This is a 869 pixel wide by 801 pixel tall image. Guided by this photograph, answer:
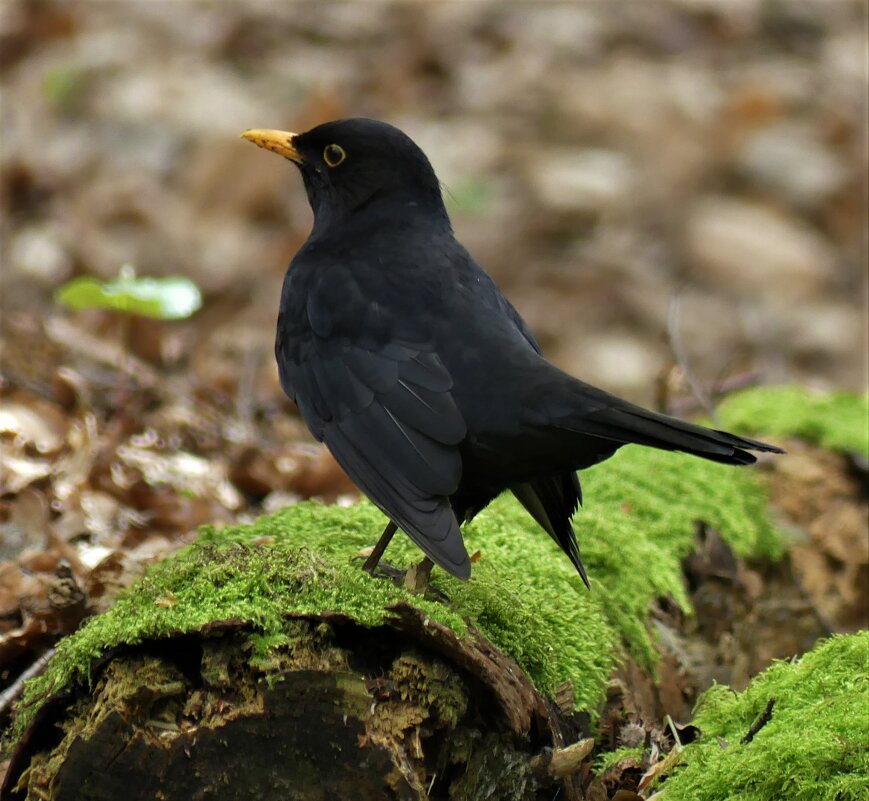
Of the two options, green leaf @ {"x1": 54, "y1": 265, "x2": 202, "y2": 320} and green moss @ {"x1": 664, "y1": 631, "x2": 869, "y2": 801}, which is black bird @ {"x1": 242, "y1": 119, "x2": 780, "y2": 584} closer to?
green moss @ {"x1": 664, "y1": 631, "x2": 869, "y2": 801}

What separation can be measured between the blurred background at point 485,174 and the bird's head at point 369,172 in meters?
1.85

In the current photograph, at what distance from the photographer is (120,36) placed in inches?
388

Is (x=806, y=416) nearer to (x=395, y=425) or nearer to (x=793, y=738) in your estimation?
(x=395, y=425)

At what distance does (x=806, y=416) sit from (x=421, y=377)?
2.37 m

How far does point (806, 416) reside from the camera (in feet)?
15.7

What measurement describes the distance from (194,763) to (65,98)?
7.97 meters

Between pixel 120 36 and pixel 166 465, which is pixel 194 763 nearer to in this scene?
pixel 166 465

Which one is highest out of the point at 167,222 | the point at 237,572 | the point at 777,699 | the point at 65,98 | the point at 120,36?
the point at 120,36

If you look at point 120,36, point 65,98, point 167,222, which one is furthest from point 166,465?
point 120,36

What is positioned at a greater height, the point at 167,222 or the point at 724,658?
the point at 167,222

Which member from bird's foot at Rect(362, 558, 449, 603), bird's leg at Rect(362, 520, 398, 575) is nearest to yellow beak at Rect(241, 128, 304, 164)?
bird's leg at Rect(362, 520, 398, 575)

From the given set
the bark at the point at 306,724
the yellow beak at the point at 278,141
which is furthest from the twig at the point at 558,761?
the yellow beak at the point at 278,141

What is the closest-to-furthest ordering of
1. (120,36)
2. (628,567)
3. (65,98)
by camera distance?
1. (628,567)
2. (65,98)
3. (120,36)

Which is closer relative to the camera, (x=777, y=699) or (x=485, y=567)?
(x=777, y=699)
